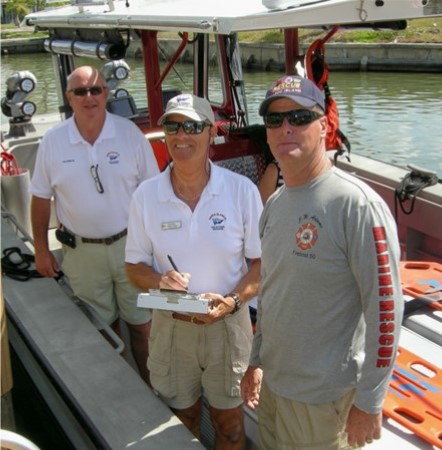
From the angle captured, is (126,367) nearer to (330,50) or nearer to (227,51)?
(227,51)

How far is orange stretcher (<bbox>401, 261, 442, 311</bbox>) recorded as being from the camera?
330cm

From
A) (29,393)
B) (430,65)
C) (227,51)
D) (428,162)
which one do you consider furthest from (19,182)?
(430,65)

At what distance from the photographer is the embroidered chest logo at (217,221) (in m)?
2.28

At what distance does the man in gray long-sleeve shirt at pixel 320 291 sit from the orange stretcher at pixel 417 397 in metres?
0.54

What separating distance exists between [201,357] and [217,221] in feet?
1.71

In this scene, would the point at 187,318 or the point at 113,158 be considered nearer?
the point at 187,318

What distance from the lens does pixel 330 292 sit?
1823 millimetres

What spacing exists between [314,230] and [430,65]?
60.8 ft

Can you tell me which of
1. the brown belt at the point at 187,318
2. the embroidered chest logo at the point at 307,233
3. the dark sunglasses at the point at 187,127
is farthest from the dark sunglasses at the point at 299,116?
the brown belt at the point at 187,318

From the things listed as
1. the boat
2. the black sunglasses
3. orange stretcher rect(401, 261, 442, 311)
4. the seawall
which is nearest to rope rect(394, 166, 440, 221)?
the boat

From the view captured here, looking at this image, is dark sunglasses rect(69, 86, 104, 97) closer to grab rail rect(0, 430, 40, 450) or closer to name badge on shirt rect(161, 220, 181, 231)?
name badge on shirt rect(161, 220, 181, 231)

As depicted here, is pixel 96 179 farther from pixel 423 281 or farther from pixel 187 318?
pixel 423 281

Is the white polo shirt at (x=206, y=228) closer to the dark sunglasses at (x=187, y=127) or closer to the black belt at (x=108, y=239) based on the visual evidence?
the dark sunglasses at (x=187, y=127)

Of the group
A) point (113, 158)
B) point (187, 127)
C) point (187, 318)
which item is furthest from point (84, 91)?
point (187, 318)
